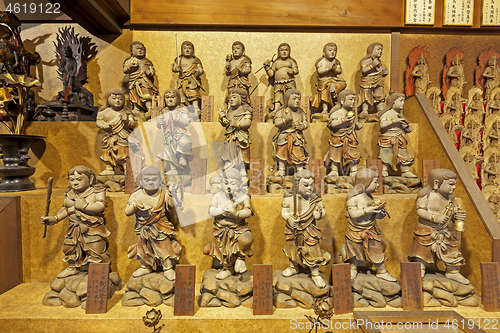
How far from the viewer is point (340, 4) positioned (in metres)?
4.62

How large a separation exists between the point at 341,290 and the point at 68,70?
4.51 meters

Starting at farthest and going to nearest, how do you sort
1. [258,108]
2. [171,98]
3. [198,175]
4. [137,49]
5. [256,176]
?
[137,49] < [258,108] < [171,98] < [198,175] < [256,176]

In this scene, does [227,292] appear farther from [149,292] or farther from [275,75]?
[275,75]

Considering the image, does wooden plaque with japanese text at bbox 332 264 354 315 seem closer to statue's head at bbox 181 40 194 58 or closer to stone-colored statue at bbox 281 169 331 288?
stone-colored statue at bbox 281 169 331 288

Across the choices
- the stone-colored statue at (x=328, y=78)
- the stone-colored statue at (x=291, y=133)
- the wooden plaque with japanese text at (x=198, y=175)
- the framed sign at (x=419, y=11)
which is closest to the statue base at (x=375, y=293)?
the stone-colored statue at (x=291, y=133)

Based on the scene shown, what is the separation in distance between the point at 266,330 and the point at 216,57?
402 cm

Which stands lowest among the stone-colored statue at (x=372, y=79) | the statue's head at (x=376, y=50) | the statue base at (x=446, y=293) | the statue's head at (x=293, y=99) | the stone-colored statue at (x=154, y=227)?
the statue base at (x=446, y=293)

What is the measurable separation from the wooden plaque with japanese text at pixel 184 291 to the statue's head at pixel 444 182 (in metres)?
2.24

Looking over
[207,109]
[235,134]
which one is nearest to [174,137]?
[235,134]

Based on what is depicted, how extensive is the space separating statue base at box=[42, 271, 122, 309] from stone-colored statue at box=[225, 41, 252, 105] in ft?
9.10

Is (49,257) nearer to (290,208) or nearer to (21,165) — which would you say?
(21,165)

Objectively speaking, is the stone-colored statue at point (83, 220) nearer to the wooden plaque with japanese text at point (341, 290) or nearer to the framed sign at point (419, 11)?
the wooden plaque with japanese text at point (341, 290)

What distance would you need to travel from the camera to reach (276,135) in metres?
3.34

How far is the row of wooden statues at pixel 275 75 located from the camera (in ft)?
13.4
